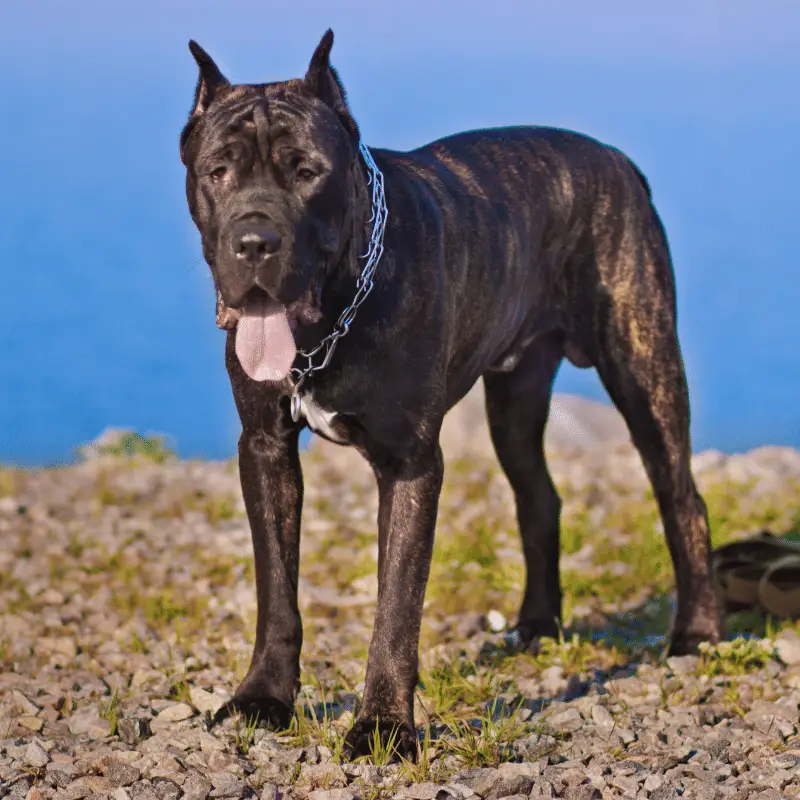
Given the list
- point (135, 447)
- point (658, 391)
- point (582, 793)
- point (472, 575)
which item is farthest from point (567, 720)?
point (135, 447)

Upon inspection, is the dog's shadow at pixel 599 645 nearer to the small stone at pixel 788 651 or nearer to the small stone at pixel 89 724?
the small stone at pixel 788 651

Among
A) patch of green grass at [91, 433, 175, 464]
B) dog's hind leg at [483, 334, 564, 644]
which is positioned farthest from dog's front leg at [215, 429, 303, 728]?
patch of green grass at [91, 433, 175, 464]

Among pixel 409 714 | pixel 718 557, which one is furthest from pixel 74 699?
pixel 718 557

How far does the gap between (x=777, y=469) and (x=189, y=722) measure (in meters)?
6.09

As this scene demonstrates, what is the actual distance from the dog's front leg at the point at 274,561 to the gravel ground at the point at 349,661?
0.52 ft

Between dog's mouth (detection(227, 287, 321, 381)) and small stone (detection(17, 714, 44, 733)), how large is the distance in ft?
5.29

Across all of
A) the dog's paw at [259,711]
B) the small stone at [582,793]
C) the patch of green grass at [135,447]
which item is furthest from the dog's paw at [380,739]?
the patch of green grass at [135,447]

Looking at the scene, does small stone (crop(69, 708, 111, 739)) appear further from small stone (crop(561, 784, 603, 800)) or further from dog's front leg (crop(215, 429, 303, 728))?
small stone (crop(561, 784, 603, 800))

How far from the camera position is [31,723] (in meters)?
4.59

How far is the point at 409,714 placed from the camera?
4094mm

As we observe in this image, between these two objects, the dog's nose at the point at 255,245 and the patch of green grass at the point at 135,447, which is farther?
the patch of green grass at the point at 135,447

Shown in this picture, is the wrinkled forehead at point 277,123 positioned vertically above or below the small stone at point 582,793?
above

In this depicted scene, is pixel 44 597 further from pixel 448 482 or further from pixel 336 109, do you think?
pixel 336 109

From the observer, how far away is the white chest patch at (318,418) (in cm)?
413
